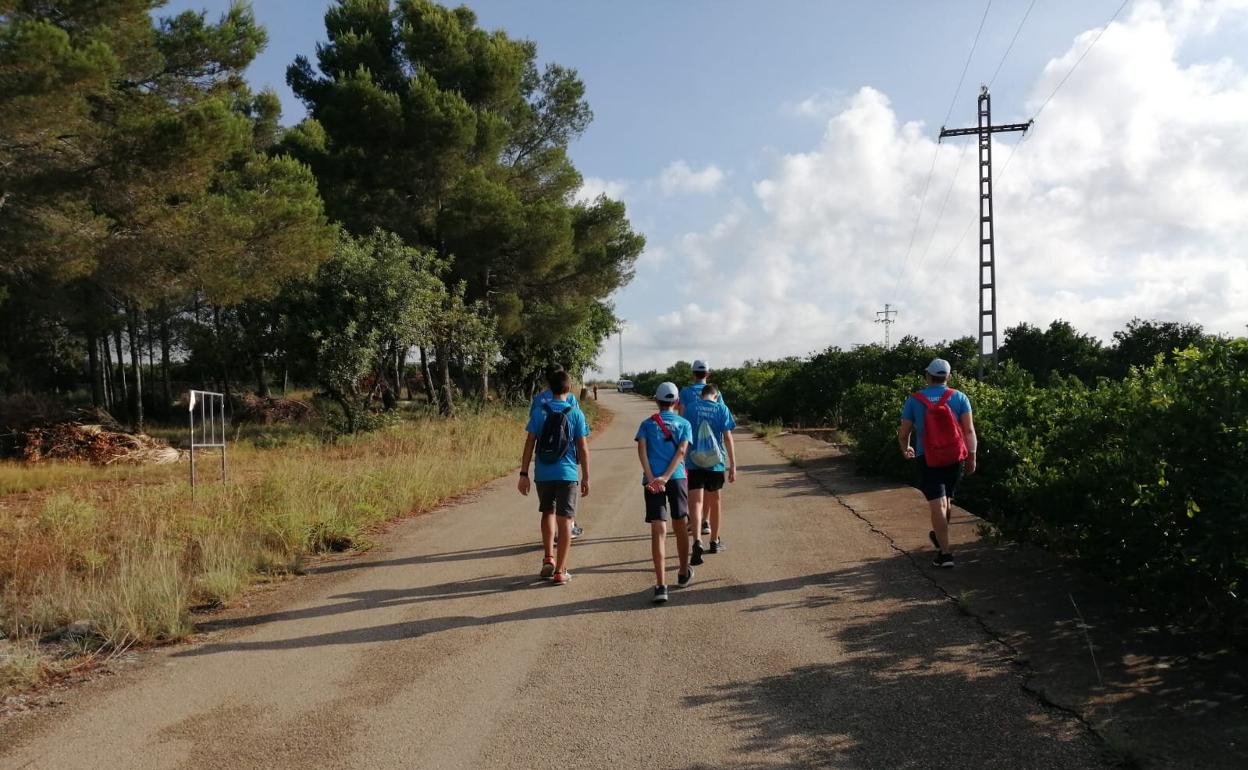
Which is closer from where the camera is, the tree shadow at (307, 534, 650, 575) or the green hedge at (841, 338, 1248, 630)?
the green hedge at (841, 338, 1248, 630)

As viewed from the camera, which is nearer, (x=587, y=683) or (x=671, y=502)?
(x=587, y=683)

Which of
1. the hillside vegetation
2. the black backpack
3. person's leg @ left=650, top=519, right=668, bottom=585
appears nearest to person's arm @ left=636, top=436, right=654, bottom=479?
person's leg @ left=650, top=519, right=668, bottom=585

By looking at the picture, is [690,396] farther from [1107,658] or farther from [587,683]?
[1107,658]

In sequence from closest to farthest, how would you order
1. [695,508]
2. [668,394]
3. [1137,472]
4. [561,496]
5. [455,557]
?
[1137,472]
[668,394]
[561,496]
[695,508]
[455,557]

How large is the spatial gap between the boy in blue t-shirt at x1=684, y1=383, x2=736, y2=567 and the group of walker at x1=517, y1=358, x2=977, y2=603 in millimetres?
11

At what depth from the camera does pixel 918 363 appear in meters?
23.8

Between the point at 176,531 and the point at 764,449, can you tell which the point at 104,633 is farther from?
the point at 764,449

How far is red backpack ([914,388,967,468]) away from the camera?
6.86 meters

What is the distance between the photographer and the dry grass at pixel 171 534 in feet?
19.5

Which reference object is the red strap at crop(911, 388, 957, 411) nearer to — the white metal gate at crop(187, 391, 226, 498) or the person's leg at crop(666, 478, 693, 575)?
the person's leg at crop(666, 478, 693, 575)

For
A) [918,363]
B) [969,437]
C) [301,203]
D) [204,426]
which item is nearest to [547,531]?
[969,437]

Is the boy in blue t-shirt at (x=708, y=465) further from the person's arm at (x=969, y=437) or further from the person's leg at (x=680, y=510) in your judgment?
the person's arm at (x=969, y=437)

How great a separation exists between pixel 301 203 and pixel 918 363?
1675 cm

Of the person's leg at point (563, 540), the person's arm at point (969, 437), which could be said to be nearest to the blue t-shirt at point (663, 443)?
the person's leg at point (563, 540)
